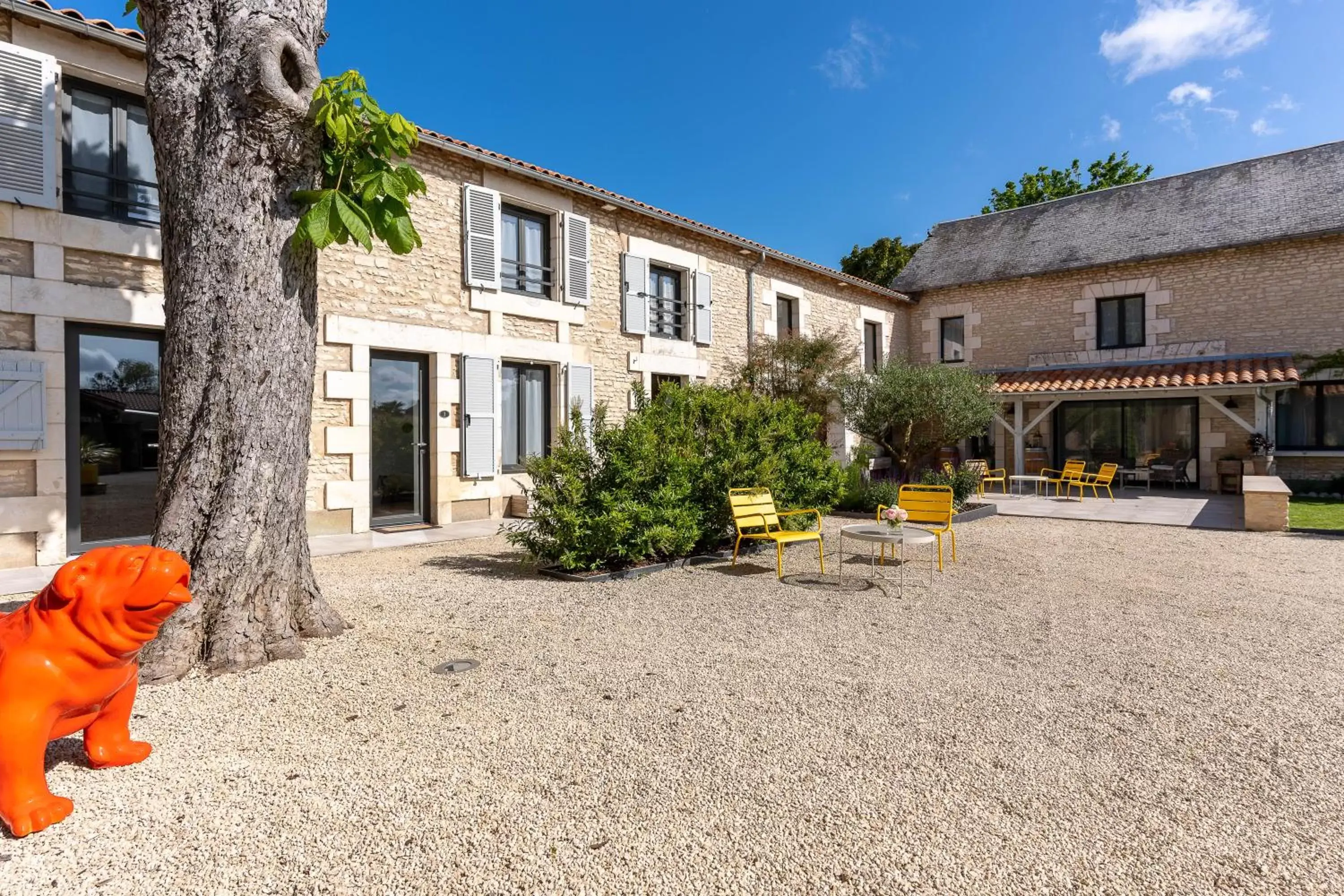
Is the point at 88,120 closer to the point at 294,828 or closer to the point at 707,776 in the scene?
the point at 294,828

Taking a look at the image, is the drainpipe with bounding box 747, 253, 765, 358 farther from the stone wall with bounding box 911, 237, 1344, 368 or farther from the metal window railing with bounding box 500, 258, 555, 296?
the stone wall with bounding box 911, 237, 1344, 368

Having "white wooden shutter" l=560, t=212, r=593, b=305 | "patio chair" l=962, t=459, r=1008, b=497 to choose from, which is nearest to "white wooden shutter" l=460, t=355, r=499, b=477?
"white wooden shutter" l=560, t=212, r=593, b=305

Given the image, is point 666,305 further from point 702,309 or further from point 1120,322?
point 1120,322

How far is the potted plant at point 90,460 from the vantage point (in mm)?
6379

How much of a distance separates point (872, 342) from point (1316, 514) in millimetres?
8804

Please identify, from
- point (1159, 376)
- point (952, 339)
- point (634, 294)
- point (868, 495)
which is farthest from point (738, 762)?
point (952, 339)

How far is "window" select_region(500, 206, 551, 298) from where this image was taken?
9648 millimetres

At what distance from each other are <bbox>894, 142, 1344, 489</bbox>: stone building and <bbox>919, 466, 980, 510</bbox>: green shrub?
3.62m

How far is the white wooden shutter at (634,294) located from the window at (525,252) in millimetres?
1282

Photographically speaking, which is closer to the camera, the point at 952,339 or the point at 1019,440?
the point at 1019,440

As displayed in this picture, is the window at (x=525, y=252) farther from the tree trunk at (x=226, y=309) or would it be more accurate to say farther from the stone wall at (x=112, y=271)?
the tree trunk at (x=226, y=309)

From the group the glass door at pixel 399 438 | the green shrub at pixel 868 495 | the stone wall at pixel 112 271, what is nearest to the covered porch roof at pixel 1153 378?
the green shrub at pixel 868 495

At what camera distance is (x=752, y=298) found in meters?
13.2

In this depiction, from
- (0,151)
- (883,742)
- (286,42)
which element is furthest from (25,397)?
(883,742)
